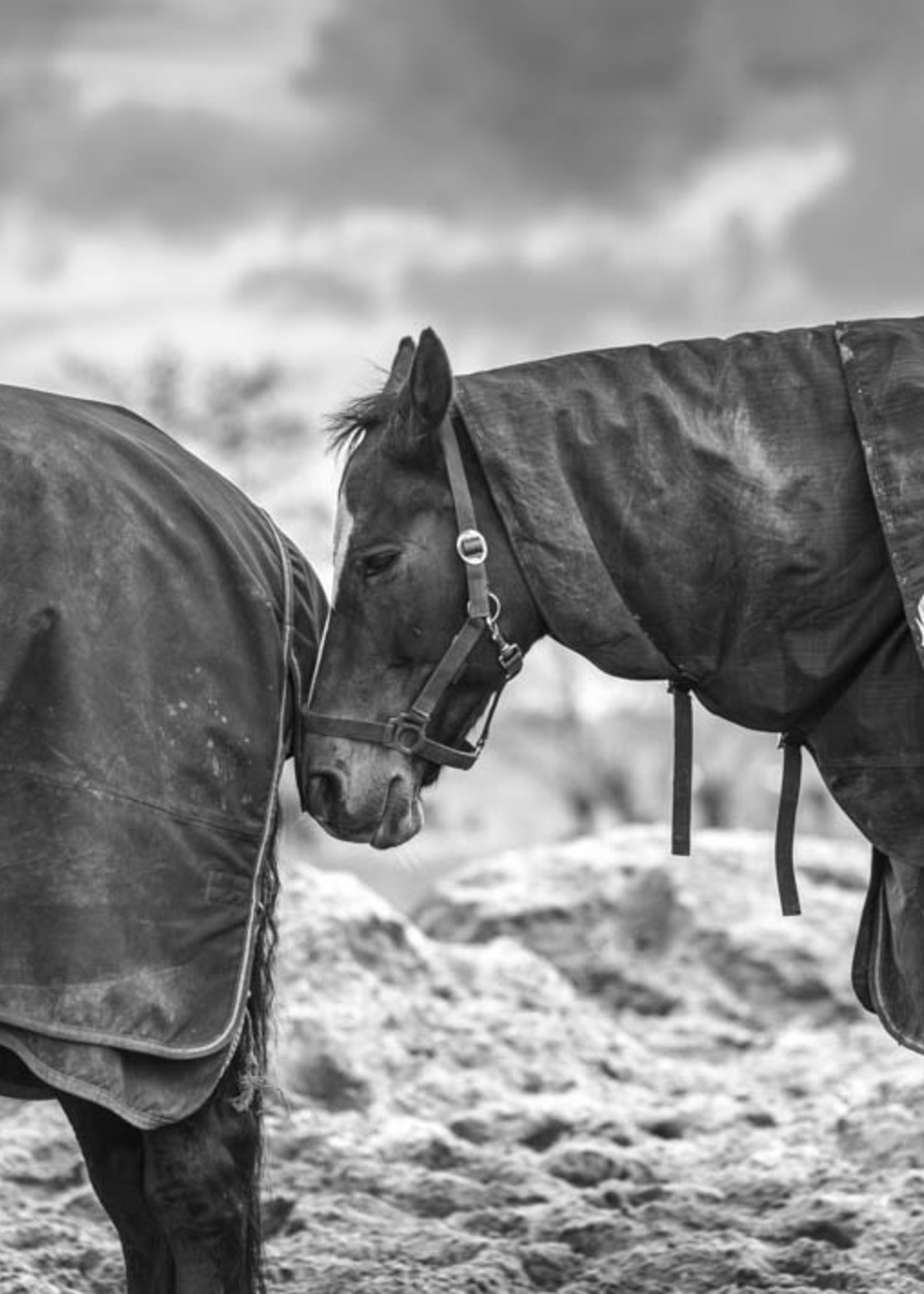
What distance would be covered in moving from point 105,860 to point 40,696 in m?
0.33

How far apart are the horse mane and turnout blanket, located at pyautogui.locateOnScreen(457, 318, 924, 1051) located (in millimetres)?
175

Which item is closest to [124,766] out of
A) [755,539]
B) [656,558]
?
[656,558]

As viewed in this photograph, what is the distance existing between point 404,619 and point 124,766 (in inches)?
24.0

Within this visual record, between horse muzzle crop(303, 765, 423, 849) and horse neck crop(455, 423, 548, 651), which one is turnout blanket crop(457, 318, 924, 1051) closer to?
horse neck crop(455, 423, 548, 651)

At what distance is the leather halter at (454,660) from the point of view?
463 cm

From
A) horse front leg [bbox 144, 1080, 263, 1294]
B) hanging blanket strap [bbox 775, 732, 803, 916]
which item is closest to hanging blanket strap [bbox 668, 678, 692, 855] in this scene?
hanging blanket strap [bbox 775, 732, 803, 916]

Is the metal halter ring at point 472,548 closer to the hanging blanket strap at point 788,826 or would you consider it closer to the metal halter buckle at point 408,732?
the metal halter buckle at point 408,732

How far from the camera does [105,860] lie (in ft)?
14.9

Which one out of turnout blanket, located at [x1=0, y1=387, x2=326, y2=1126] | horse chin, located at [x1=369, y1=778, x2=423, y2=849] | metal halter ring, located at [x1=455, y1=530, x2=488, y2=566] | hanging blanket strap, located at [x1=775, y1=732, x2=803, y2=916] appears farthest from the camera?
hanging blanket strap, located at [x1=775, y1=732, x2=803, y2=916]

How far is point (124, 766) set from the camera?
15.0ft

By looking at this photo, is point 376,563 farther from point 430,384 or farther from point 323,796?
point 323,796

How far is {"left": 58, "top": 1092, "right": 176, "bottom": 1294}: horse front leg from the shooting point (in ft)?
16.2

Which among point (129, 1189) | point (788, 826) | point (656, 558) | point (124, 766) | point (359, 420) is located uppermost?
point (359, 420)

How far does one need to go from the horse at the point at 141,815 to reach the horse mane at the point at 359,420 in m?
0.31
